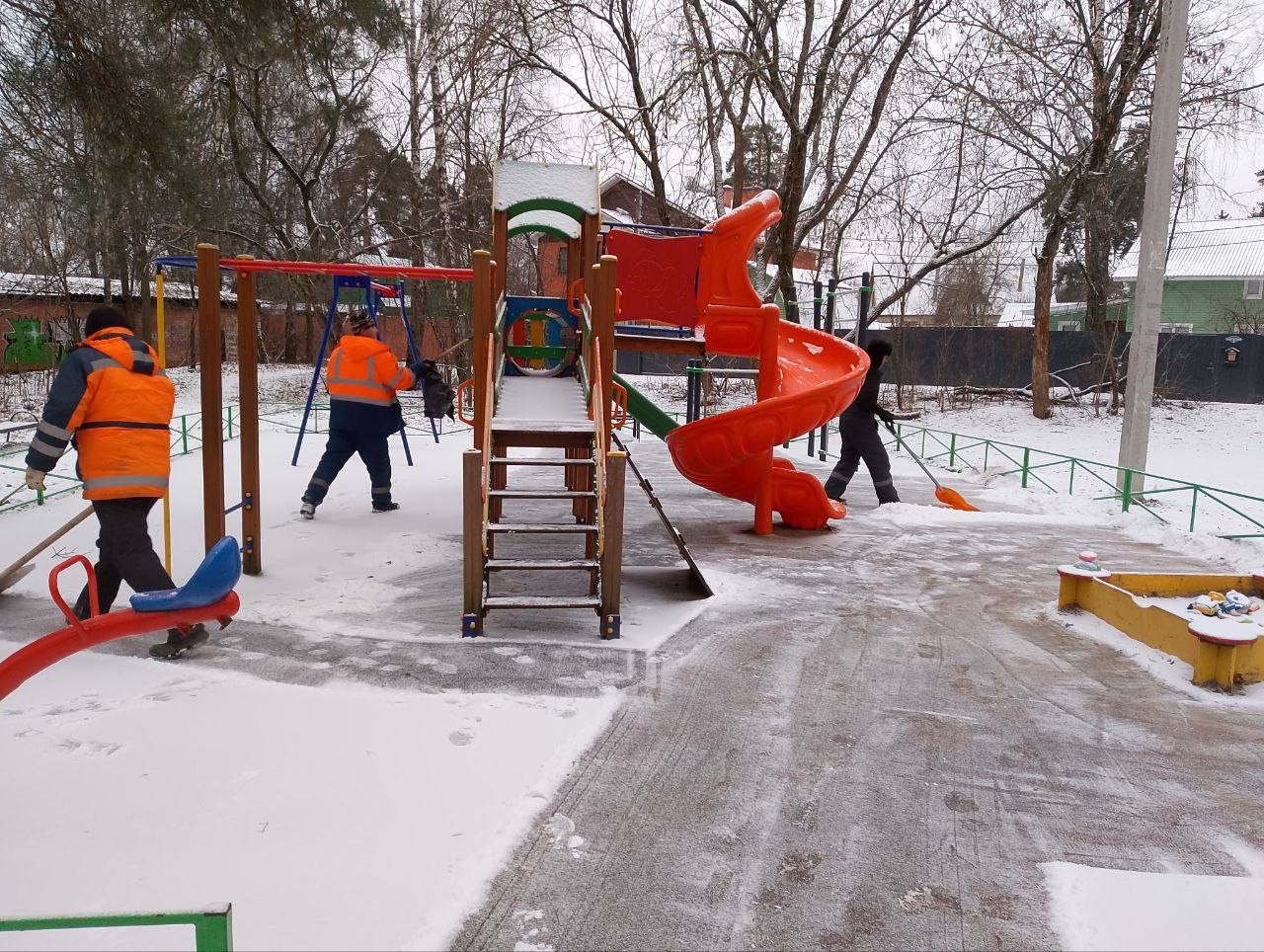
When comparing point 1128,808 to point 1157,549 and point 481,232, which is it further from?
point 481,232

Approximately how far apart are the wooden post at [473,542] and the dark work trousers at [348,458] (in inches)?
139

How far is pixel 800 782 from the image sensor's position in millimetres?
3441

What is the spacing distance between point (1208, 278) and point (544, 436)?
34825 millimetres

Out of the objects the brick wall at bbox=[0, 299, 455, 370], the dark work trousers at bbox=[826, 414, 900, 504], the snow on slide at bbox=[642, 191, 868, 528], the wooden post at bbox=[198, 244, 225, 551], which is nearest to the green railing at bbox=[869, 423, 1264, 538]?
the dark work trousers at bbox=[826, 414, 900, 504]

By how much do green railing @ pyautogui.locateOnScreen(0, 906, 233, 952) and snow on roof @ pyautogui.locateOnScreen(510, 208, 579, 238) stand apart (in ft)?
25.9

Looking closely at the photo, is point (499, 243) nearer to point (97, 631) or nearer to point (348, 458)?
point (348, 458)

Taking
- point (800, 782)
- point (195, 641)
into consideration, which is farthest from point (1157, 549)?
point (195, 641)

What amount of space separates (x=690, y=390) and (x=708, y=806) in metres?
9.59

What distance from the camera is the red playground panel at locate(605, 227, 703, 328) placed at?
28.1ft

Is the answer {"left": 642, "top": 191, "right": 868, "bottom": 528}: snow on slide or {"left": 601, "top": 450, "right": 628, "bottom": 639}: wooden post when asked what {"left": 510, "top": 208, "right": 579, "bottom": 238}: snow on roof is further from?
{"left": 601, "top": 450, "right": 628, "bottom": 639}: wooden post

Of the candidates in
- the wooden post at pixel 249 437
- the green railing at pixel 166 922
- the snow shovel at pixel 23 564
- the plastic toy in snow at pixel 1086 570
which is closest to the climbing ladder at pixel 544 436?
the wooden post at pixel 249 437

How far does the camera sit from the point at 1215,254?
1356 inches

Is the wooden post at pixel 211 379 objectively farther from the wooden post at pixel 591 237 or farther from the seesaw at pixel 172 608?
the seesaw at pixel 172 608

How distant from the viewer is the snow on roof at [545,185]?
7.87 metres
